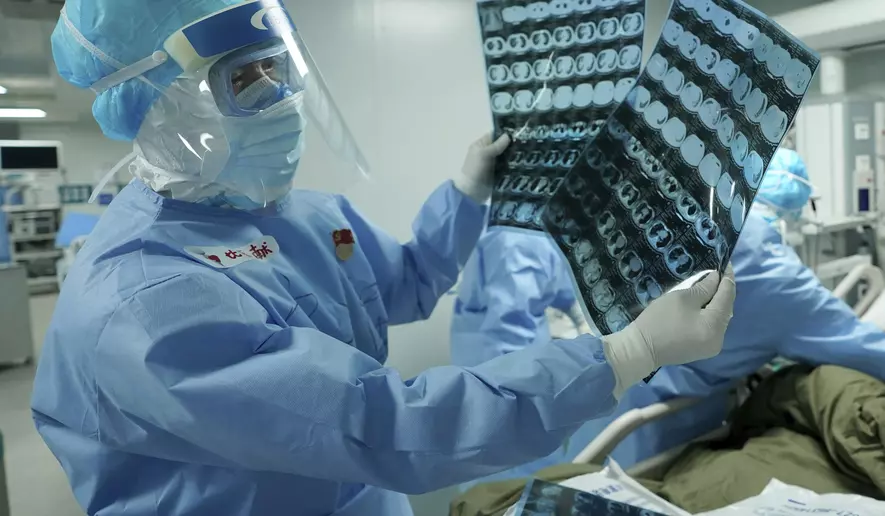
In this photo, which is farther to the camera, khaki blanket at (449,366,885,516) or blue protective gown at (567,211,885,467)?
blue protective gown at (567,211,885,467)

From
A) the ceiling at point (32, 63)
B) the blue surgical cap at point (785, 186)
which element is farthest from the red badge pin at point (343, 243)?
the ceiling at point (32, 63)

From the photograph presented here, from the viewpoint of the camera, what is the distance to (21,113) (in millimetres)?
7156

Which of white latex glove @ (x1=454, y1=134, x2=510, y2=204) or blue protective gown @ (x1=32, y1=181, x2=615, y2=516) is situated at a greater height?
white latex glove @ (x1=454, y1=134, x2=510, y2=204)

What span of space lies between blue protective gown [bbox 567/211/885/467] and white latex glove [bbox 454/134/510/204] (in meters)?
0.79

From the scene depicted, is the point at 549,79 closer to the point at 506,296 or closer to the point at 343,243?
the point at 343,243

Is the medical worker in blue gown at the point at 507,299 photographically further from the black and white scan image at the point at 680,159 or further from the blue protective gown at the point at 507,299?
the black and white scan image at the point at 680,159

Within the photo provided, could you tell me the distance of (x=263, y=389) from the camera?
2.77ft

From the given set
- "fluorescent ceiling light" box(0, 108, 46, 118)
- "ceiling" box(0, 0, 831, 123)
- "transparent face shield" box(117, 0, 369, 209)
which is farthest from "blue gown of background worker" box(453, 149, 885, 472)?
"fluorescent ceiling light" box(0, 108, 46, 118)

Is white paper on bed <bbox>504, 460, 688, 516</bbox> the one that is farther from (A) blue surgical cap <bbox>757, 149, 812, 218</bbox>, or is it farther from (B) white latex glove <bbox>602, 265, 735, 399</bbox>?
(A) blue surgical cap <bbox>757, 149, 812, 218</bbox>

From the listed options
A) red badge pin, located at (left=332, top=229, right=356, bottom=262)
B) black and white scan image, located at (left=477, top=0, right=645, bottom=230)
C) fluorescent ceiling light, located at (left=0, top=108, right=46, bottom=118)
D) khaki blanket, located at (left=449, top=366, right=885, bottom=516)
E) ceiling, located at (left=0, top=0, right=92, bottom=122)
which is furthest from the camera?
fluorescent ceiling light, located at (left=0, top=108, right=46, bottom=118)

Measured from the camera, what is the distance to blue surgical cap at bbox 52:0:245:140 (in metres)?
1.05

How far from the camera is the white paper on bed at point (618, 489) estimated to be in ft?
4.04

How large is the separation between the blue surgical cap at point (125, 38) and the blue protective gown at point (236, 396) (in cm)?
19

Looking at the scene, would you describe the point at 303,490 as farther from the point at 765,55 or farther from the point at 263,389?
the point at 765,55
